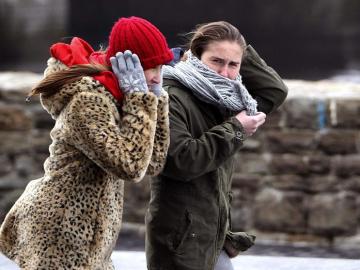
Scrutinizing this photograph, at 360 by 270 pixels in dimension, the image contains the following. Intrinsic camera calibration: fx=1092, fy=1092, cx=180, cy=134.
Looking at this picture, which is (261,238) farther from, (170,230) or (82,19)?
(82,19)

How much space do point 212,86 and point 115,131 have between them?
54cm

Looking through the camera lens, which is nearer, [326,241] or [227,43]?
[227,43]

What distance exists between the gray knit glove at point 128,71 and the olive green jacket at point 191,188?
0.36 metres

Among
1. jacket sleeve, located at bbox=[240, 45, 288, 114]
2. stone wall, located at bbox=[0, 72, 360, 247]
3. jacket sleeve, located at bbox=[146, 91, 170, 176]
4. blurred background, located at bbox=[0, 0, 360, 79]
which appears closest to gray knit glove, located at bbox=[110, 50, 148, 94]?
jacket sleeve, located at bbox=[146, 91, 170, 176]

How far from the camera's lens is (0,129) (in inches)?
273

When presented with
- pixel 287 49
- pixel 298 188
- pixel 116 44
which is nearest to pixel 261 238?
pixel 298 188

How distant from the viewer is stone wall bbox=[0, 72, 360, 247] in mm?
6625

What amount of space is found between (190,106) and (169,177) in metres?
0.26

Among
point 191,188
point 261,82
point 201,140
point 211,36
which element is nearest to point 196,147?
point 201,140

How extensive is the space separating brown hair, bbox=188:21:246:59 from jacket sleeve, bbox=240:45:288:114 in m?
0.26

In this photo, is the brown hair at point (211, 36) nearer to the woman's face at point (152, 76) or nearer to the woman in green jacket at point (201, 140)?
the woman in green jacket at point (201, 140)

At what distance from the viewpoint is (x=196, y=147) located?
3713 mm

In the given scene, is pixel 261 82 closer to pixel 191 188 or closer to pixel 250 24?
pixel 191 188

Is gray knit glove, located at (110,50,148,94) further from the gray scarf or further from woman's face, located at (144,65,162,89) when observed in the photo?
the gray scarf
